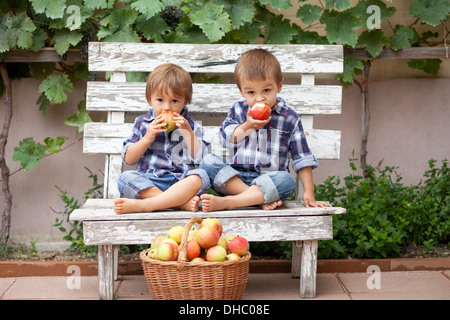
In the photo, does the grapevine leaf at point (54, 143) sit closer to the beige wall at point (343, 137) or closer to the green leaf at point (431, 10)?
the beige wall at point (343, 137)

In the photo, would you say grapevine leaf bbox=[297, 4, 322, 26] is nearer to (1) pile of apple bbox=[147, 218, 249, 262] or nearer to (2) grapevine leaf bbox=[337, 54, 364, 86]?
(2) grapevine leaf bbox=[337, 54, 364, 86]

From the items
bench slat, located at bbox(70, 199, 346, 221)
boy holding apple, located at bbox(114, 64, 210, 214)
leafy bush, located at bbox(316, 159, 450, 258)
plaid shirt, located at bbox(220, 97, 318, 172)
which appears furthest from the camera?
leafy bush, located at bbox(316, 159, 450, 258)

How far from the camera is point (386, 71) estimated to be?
4078mm

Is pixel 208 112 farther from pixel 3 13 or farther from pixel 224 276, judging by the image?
pixel 3 13

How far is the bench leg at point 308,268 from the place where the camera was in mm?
2742

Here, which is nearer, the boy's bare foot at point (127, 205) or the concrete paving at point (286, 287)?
the boy's bare foot at point (127, 205)

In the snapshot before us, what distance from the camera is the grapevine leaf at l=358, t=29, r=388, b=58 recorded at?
374cm

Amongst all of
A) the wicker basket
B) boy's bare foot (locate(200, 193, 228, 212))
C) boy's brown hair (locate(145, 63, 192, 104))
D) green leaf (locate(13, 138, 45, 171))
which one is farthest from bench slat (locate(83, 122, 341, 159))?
the wicker basket

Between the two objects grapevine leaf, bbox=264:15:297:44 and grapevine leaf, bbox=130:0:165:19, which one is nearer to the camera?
grapevine leaf, bbox=130:0:165:19

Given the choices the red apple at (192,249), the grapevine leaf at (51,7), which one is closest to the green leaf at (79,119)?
the grapevine leaf at (51,7)

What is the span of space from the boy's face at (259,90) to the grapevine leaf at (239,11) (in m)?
0.73

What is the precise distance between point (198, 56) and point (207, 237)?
1.24m

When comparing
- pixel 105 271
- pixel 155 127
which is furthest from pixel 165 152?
pixel 105 271

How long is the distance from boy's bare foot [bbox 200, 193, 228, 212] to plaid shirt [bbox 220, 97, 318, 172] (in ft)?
1.22
